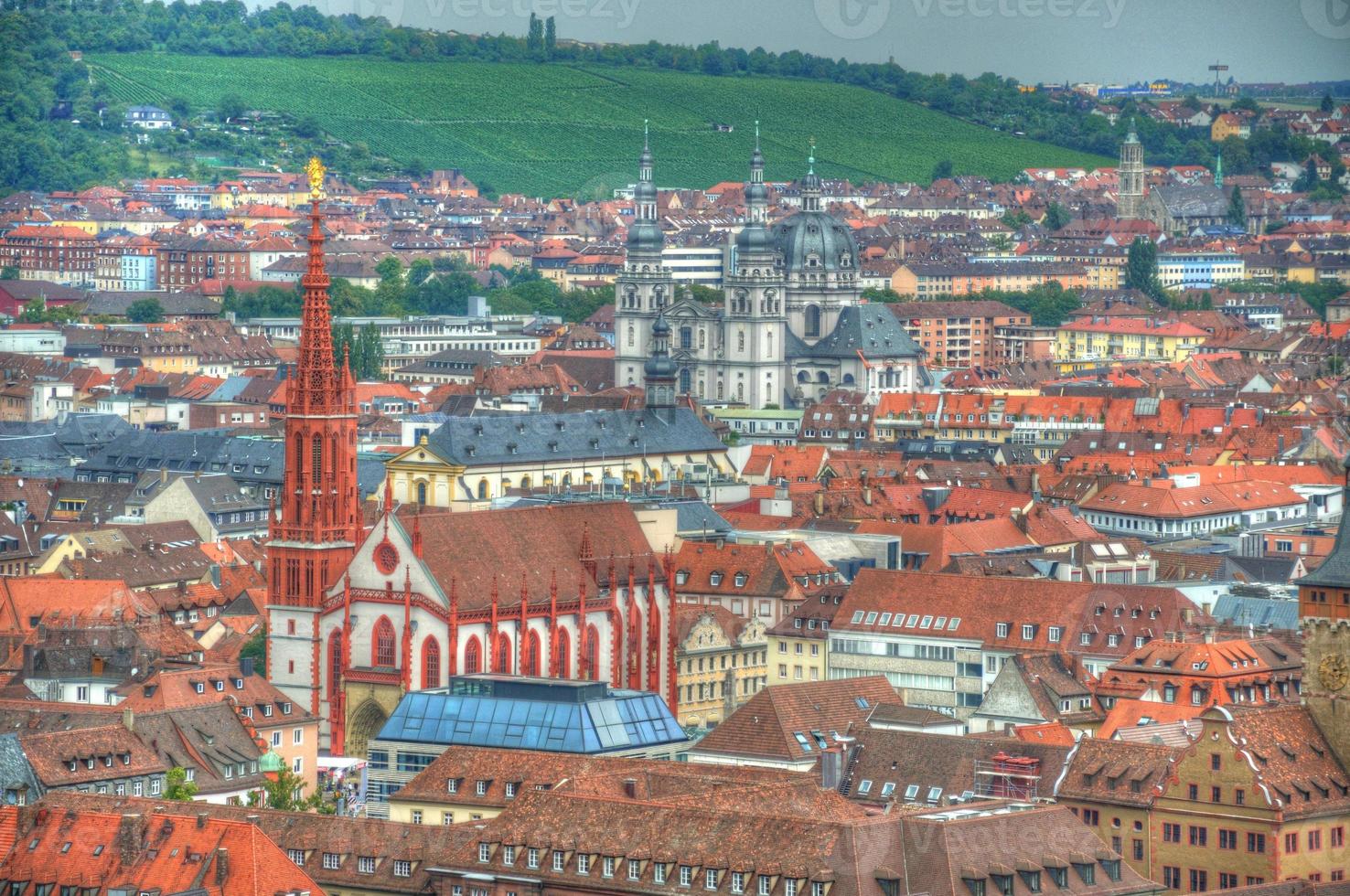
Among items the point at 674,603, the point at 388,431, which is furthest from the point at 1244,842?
the point at 388,431

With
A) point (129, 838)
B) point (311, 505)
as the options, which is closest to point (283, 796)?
point (129, 838)

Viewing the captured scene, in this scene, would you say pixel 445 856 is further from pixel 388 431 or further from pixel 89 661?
pixel 388 431

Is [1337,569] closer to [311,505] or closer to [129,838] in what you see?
[129,838]

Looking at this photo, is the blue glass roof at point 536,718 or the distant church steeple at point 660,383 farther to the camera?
the distant church steeple at point 660,383

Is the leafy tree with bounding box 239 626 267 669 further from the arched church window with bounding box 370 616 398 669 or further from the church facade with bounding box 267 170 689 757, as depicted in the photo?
the arched church window with bounding box 370 616 398 669

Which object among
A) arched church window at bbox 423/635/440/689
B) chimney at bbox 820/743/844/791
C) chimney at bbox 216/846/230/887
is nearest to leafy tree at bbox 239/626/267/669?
arched church window at bbox 423/635/440/689

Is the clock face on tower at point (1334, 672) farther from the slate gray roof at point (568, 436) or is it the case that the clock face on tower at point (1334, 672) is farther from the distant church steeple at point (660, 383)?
the distant church steeple at point (660, 383)

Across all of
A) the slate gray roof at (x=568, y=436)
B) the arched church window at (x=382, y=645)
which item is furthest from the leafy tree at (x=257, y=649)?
the slate gray roof at (x=568, y=436)
